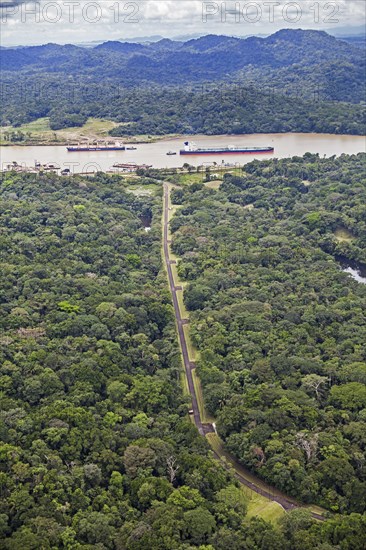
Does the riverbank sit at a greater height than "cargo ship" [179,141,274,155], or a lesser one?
greater

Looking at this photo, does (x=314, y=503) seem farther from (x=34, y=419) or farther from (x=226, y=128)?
(x=226, y=128)

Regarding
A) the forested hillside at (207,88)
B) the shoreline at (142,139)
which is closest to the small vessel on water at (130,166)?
the shoreline at (142,139)

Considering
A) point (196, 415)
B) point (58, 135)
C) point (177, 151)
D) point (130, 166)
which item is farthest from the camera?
point (58, 135)

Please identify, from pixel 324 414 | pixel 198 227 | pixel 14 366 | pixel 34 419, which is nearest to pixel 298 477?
pixel 324 414

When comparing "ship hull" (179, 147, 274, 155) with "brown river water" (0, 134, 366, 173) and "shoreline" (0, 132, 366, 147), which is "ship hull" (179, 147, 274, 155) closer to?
"brown river water" (0, 134, 366, 173)

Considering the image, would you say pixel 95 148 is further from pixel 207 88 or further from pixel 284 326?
pixel 207 88

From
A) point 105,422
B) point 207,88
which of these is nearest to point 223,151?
point 105,422

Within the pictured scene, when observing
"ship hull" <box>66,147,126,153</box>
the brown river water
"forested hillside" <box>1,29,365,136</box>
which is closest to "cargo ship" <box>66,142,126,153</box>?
"ship hull" <box>66,147,126,153</box>
